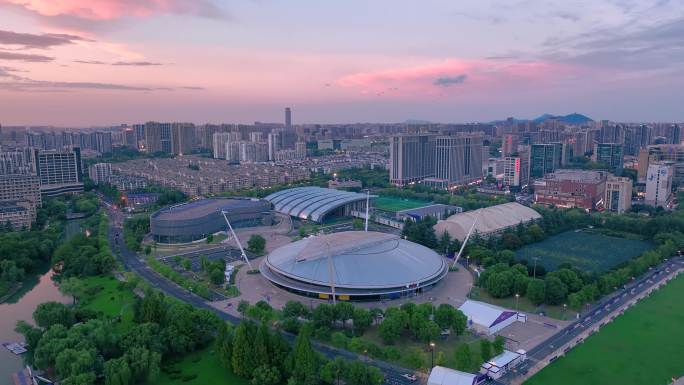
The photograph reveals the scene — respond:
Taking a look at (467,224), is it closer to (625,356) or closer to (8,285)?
(625,356)

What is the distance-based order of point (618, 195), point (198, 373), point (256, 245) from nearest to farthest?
1. point (198, 373)
2. point (256, 245)
3. point (618, 195)

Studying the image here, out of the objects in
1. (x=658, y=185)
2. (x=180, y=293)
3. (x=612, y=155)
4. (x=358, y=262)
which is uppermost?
(x=612, y=155)

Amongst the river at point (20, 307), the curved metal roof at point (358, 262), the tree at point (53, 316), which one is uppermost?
the curved metal roof at point (358, 262)

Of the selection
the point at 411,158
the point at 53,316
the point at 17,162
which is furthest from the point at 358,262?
the point at 17,162

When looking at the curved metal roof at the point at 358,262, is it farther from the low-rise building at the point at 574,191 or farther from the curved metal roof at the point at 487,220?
the low-rise building at the point at 574,191

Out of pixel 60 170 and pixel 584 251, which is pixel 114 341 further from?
pixel 60 170

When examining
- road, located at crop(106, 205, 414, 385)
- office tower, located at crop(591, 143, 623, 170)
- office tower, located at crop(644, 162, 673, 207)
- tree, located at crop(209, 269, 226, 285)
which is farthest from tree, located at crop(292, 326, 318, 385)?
office tower, located at crop(591, 143, 623, 170)

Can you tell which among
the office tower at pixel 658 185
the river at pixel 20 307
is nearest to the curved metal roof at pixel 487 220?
the office tower at pixel 658 185
